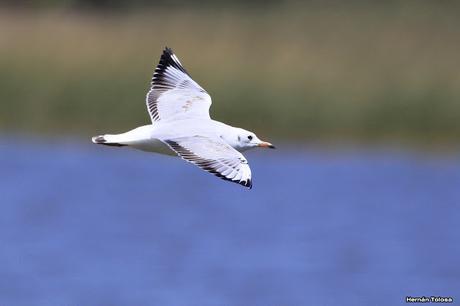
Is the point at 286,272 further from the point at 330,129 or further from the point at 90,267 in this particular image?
the point at 330,129

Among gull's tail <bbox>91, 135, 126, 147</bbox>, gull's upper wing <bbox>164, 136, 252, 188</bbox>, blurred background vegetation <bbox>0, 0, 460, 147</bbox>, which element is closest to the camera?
gull's upper wing <bbox>164, 136, 252, 188</bbox>

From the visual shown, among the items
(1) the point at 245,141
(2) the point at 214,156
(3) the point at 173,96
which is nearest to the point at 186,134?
(2) the point at 214,156

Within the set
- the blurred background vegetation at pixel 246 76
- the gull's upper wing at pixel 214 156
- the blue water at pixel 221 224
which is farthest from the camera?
the blurred background vegetation at pixel 246 76

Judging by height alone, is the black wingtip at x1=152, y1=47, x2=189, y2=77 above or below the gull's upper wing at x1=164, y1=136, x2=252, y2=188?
above

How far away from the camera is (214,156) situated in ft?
26.6

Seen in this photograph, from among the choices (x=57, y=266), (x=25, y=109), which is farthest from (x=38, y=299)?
(x=25, y=109)

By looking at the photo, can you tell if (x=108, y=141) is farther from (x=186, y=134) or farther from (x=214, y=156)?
(x=214, y=156)

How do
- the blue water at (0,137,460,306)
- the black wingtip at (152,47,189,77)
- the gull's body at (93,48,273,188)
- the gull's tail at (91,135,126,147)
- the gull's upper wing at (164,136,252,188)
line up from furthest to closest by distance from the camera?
the blue water at (0,137,460,306) < the black wingtip at (152,47,189,77) < the gull's tail at (91,135,126,147) < the gull's body at (93,48,273,188) < the gull's upper wing at (164,136,252,188)

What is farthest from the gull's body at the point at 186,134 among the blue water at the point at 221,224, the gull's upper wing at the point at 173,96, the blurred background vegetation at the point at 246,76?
the blurred background vegetation at the point at 246,76

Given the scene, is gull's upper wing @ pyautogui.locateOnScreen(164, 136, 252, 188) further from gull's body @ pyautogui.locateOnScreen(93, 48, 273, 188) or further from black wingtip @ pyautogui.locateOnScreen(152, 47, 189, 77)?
black wingtip @ pyautogui.locateOnScreen(152, 47, 189, 77)

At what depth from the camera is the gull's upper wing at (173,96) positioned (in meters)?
9.11

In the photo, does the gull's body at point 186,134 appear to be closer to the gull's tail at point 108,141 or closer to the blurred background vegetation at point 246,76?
the gull's tail at point 108,141

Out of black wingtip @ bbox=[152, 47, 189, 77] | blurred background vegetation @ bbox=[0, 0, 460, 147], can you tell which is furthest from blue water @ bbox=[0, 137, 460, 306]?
black wingtip @ bbox=[152, 47, 189, 77]

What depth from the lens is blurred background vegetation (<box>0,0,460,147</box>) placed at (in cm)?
1686
